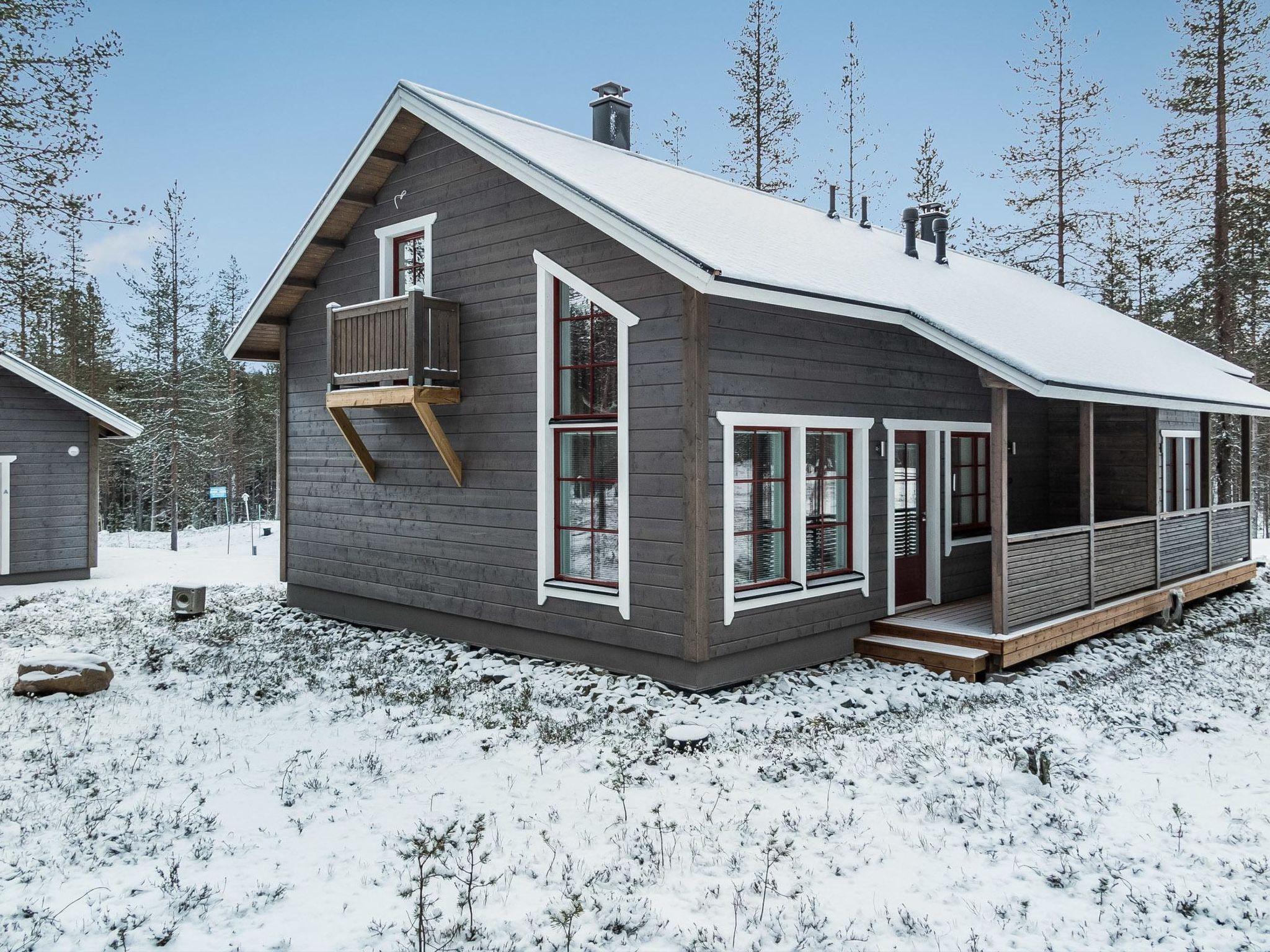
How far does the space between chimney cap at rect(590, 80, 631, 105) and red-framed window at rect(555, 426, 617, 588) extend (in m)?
5.51

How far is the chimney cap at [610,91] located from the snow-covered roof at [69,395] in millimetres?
9510

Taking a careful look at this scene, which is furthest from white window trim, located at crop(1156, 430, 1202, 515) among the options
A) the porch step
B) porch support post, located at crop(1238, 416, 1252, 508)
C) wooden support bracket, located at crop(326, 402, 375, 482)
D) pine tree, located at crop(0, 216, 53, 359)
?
pine tree, located at crop(0, 216, 53, 359)

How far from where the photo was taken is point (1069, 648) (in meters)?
9.75

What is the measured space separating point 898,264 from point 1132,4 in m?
46.6

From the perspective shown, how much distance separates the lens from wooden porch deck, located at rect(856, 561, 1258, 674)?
8359 millimetres

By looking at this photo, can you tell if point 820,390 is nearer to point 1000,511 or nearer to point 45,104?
point 1000,511

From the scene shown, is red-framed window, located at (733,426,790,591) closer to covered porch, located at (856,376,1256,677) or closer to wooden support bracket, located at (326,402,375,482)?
covered porch, located at (856,376,1256,677)

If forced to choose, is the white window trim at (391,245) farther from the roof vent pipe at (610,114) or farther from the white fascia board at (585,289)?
the roof vent pipe at (610,114)

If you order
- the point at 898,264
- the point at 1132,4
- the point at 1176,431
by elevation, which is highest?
the point at 1132,4

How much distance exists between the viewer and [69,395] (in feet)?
48.0

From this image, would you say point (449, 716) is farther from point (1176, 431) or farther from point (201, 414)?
point (201, 414)

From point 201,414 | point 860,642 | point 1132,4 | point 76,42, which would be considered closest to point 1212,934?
point 860,642

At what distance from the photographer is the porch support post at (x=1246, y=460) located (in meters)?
14.0

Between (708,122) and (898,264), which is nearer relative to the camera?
(898,264)
